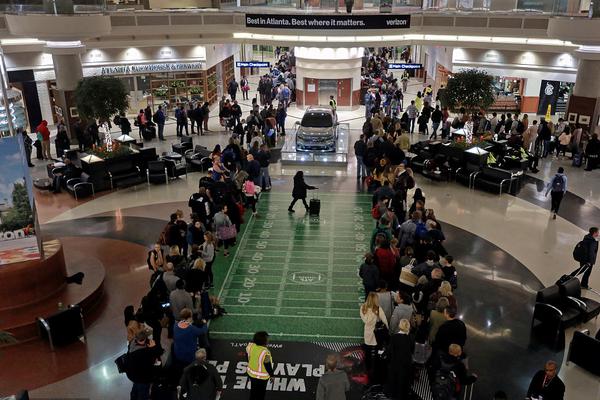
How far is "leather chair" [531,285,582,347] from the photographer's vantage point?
9.49 metres

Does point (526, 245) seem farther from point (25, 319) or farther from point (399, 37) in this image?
point (399, 37)

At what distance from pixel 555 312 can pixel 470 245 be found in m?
3.89

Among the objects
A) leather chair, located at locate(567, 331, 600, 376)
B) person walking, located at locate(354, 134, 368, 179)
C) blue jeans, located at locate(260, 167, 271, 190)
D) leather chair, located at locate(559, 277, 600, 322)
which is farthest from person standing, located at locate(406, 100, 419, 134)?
leather chair, located at locate(567, 331, 600, 376)

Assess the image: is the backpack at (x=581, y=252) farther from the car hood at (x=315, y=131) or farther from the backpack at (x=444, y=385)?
the car hood at (x=315, y=131)

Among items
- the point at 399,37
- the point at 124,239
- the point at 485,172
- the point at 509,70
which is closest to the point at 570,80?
the point at 509,70

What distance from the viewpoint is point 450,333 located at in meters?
7.83

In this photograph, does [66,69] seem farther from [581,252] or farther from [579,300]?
[579,300]

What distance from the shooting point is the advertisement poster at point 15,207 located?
956cm

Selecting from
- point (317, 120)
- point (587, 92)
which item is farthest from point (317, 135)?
point (587, 92)

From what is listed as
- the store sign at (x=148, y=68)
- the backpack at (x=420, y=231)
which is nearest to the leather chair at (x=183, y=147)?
the store sign at (x=148, y=68)

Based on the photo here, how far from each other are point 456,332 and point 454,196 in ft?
30.4

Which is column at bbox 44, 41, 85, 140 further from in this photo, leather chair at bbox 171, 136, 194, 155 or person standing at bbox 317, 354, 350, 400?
person standing at bbox 317, 354, 350, 400

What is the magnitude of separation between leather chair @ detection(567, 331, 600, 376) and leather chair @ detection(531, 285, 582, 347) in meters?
0.53

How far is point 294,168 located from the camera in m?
19.2
